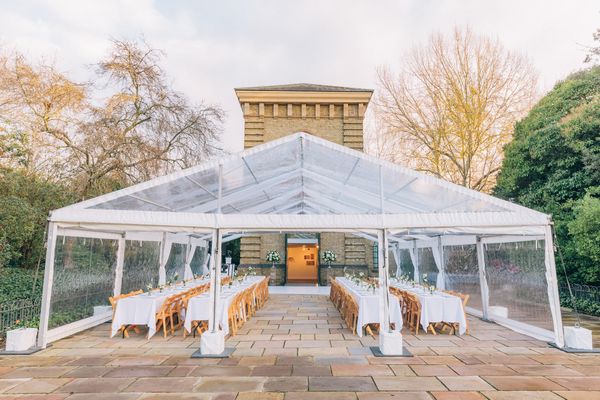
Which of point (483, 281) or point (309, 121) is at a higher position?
point (309, 121)

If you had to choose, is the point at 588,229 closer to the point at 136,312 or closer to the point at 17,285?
the point at 136,312

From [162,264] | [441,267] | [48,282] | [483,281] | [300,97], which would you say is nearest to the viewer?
[48,282]

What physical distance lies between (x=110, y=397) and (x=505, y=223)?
231 inches

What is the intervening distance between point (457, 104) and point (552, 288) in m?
12.1

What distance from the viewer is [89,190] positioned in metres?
10.2

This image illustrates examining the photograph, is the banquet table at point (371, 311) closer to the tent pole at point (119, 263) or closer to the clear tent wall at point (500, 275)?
the clear tent wall at point (500, 275)

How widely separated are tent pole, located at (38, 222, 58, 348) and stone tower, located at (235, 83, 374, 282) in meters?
10.3

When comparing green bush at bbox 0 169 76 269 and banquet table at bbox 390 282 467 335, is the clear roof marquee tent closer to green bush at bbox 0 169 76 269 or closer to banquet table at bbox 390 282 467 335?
banquet table at bbox 390 282 467 335

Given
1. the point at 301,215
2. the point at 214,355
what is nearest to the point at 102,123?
the point at 301,215

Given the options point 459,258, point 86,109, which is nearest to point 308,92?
point 86,109

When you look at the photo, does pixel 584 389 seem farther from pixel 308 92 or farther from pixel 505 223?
pixel 308 92

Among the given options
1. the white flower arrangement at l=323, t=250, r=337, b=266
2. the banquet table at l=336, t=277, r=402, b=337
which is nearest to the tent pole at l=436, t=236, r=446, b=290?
the banquet table at l=336, t=277, r=402, b=337

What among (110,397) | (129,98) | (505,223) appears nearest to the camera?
(110,397)

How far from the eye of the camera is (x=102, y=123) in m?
10.2
